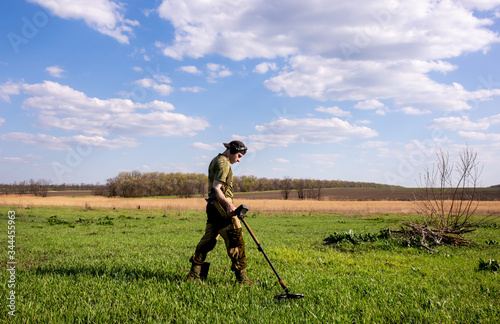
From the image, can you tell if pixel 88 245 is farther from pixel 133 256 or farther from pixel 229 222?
pixel 229 222

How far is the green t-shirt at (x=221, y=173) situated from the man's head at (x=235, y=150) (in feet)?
0.44

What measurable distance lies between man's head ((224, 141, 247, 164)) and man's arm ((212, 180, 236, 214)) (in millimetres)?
608

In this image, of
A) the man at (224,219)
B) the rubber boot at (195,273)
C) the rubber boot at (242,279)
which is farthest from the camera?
A: the rubber boot at (195,273)

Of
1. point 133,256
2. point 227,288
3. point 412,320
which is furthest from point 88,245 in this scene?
point 412,320

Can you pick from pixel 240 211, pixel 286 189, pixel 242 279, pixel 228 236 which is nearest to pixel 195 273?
pixel 242 279

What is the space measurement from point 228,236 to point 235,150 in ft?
5.18

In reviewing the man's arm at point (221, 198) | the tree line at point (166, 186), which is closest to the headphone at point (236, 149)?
the man's arm at point (221, 198)

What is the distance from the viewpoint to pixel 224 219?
231 inches

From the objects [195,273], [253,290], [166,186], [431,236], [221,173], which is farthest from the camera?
[166,186]

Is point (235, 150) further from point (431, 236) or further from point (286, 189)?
point (286, 189)

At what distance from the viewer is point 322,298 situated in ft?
17.0

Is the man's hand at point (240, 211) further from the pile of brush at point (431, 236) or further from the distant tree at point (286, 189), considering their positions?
the distant tree at point (286, 189)

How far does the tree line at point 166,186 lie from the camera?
3468 inches

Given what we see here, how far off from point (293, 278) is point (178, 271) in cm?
244
